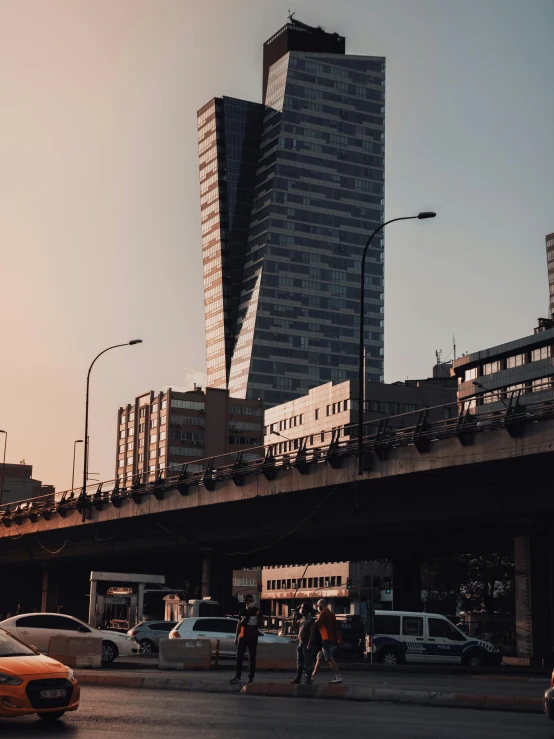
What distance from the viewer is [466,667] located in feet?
125

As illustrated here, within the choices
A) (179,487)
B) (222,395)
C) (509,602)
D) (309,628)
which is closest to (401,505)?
(179,487)

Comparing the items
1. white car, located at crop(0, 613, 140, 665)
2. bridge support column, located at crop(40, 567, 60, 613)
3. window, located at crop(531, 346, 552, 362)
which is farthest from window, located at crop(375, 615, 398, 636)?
window, located at crop(531, 346, 552, 362)

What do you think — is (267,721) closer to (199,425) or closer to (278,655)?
(278,655)

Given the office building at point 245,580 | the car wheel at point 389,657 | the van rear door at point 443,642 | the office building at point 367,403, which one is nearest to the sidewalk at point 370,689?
the van rear door at point 443,642

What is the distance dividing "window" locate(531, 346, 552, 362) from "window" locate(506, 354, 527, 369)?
4.18 feet

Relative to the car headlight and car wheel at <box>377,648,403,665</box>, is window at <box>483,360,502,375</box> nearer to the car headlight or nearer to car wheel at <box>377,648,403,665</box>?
car wheel at <box>377,648,403,665</box>

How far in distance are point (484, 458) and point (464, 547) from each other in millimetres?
23769

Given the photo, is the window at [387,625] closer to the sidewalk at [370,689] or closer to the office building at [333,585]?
the sidewalk at [370,689]

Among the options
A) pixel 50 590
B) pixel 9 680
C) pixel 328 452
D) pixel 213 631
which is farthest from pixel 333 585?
pixel 9 680

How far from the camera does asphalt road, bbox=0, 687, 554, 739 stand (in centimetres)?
1438

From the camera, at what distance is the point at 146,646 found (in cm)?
4484

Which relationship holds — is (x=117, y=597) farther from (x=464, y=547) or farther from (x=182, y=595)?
(x=464, y=547)

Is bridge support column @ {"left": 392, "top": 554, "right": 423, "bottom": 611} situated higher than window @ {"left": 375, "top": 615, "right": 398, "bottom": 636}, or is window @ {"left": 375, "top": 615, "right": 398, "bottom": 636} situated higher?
bridge support column @ {"left": 392, "top": 554, "right": 423, "bottom": 611}

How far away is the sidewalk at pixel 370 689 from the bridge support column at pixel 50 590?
53.3m
